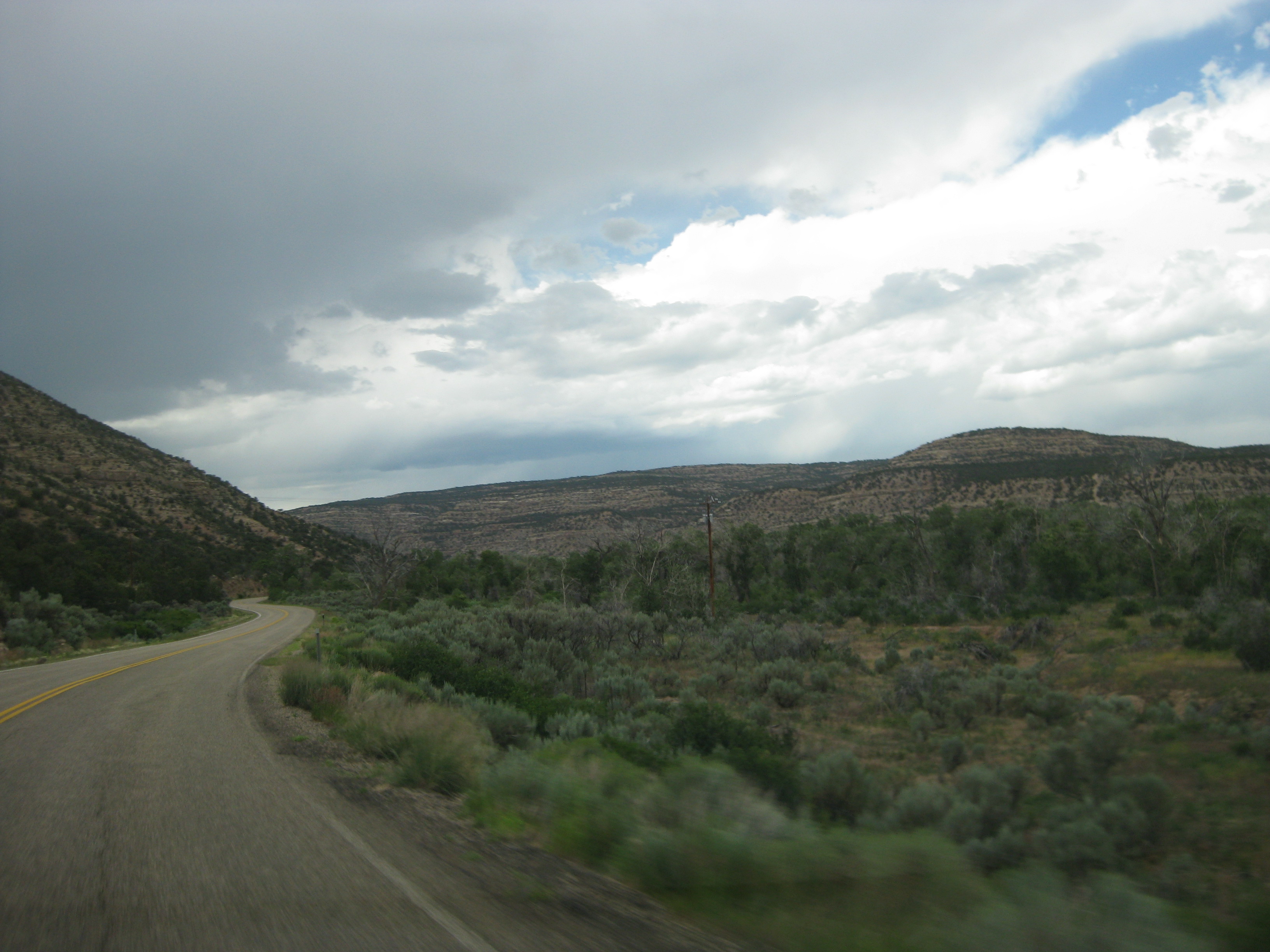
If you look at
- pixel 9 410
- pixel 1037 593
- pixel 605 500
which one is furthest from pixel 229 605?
pixel 605 500

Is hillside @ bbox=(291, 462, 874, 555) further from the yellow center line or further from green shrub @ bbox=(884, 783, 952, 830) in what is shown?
green shrub @ bbox=(884, 783, 952, 830)

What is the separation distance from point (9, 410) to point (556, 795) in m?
76.2

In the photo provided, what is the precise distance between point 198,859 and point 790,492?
330 ft

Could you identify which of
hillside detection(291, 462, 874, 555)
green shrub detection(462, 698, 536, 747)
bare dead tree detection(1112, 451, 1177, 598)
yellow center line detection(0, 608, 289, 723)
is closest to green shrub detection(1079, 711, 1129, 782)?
green shrub detection(462, 698, 536, 747)

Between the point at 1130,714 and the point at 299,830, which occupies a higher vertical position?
the point at 299,830

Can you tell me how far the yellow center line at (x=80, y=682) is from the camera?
12820mm

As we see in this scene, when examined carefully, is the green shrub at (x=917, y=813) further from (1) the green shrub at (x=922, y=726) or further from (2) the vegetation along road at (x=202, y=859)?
(1) the green shrub at (x=922, y=726)

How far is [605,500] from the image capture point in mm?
116812

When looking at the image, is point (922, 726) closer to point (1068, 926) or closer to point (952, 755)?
point (952, 755)

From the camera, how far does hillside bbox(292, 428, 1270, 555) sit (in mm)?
75250

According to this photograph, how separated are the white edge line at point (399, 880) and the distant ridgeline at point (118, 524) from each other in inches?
1283

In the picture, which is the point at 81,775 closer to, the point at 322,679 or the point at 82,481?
the point at 322,679

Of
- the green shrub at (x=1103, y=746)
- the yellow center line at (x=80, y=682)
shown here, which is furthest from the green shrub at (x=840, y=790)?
the yellow center line at (x=80, y=682)

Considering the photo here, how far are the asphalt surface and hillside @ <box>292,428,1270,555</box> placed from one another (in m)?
45.2
